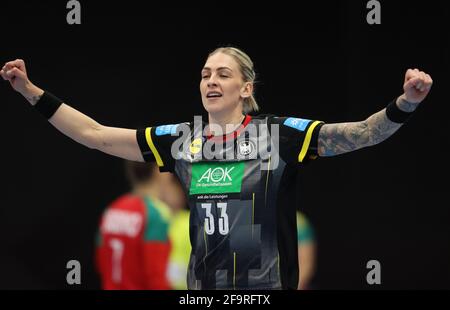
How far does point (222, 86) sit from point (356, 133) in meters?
0.67

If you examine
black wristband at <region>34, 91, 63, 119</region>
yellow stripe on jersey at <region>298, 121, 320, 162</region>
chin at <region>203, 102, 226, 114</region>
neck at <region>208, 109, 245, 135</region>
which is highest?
black wristband at <region>34, 91, 63, 119</region>

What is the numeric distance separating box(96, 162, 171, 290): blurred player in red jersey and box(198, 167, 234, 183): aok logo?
148cm

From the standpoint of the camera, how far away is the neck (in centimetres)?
Result: 364

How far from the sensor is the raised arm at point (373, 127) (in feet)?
9.94

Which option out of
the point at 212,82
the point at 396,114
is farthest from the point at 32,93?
the point at 396,114

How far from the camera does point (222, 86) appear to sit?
3.62 metres

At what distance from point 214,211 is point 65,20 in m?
3.25

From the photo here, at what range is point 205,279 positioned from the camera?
3418 mm

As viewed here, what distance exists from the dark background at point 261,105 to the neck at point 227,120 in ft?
8.06

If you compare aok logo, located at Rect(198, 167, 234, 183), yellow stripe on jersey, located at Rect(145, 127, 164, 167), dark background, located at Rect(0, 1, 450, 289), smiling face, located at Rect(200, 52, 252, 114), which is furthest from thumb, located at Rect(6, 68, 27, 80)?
dark background, located at Rect(0, 1, 450, 289)

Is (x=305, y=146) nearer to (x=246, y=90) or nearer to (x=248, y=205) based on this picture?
(x=248, y=205)

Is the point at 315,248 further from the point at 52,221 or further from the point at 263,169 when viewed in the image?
the point at 263,169

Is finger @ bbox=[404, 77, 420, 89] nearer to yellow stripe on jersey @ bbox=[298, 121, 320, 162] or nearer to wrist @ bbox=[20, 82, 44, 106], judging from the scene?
yellow stripe on jersey @ bbox=[298, 121, 320, 162]

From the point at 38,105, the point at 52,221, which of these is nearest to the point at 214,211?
the point at 38,105
